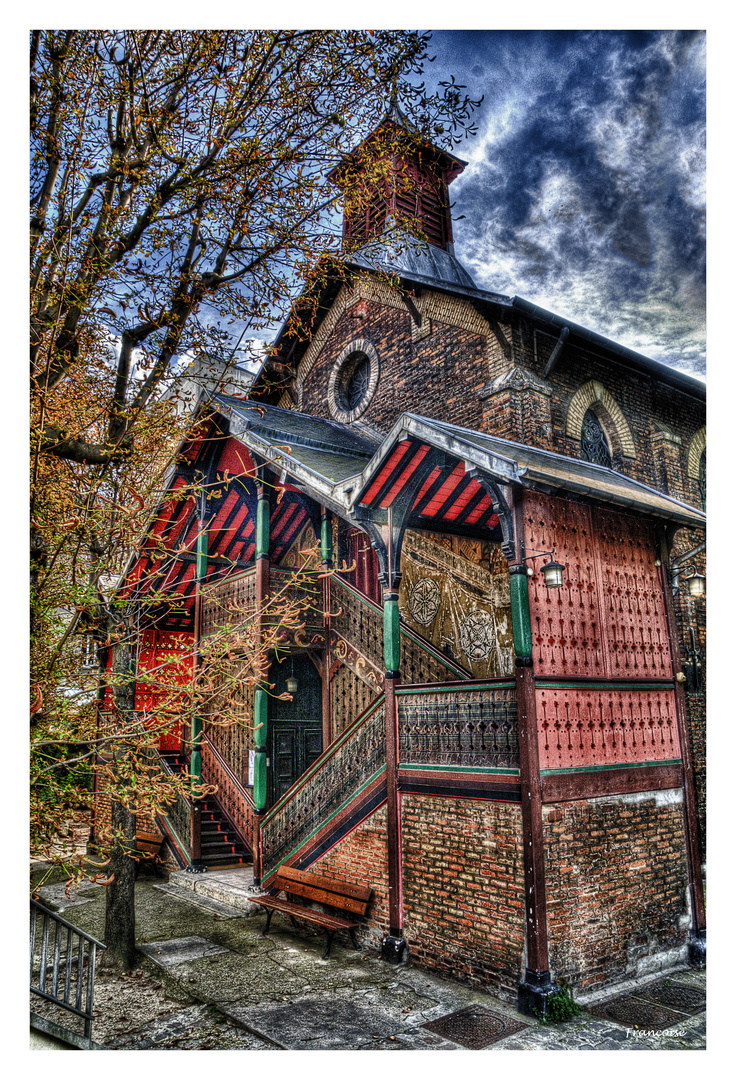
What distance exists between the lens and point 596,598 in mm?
7133

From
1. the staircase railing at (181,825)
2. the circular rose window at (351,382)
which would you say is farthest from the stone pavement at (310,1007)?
the circular rose window at (351,382)

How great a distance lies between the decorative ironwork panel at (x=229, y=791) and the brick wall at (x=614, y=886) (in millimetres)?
5360

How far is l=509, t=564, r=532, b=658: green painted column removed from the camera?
20.9 ft

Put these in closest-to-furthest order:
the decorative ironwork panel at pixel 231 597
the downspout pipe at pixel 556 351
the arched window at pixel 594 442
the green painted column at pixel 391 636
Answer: the green painted column at pixel 391 636
the downspout pipe at pixel 556 351
the arched window at pixel 594 442
the decorative ironwork panel at pixel 231 597

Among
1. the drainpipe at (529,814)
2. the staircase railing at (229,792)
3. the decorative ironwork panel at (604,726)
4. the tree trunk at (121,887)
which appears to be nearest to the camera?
the drainpipe at (529,814)

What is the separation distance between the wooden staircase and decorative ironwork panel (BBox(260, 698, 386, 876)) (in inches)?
93.1

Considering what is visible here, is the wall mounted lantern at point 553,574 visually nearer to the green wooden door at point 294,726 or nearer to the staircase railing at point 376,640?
the staircase railing at point 376,640

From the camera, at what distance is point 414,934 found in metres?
7.12

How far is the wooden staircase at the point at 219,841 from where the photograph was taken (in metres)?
11.5

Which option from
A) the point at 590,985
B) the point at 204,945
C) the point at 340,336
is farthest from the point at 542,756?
the point at 340,336

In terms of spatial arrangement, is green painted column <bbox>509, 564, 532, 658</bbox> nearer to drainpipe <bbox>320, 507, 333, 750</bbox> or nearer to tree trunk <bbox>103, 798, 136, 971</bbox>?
drainpipe <bbox>320, 507, 333, 750</bbox>

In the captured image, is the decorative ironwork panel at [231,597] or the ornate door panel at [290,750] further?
the ornate door panel at [290,750]

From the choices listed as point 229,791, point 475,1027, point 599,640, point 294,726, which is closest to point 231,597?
point 294,726

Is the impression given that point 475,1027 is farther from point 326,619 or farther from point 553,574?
point 326,619
